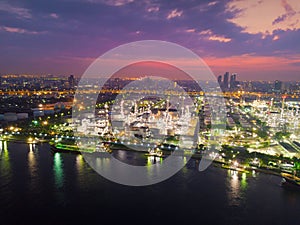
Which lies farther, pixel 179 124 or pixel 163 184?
pixel 179 124

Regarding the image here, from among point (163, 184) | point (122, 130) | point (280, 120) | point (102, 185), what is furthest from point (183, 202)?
point (280, 120)

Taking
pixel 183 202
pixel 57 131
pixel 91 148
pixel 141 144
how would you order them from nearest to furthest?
pixel 183 202, pixel 91 148, pixel 141 144, pixel 57 131

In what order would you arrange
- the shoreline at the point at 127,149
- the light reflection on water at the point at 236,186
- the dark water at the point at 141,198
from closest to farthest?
1. the dark water at the point at 141,198
2. the light reflection on water at the point at 236,186
3. the shoreline at the point at 127,149

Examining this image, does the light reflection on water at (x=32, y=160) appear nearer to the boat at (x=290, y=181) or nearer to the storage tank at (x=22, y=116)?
the storage tank at (x=22, y=116)

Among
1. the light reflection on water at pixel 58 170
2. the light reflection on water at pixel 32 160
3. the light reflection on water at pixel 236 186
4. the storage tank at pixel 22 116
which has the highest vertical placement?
the storage tank at pixel 22 116

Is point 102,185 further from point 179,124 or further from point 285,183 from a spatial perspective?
point 179,124

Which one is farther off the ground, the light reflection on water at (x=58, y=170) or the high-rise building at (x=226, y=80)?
the high-rise building at (x=226, y=80)

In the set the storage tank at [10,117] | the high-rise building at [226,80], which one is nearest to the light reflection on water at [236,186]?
the storage tank at [10,117]
